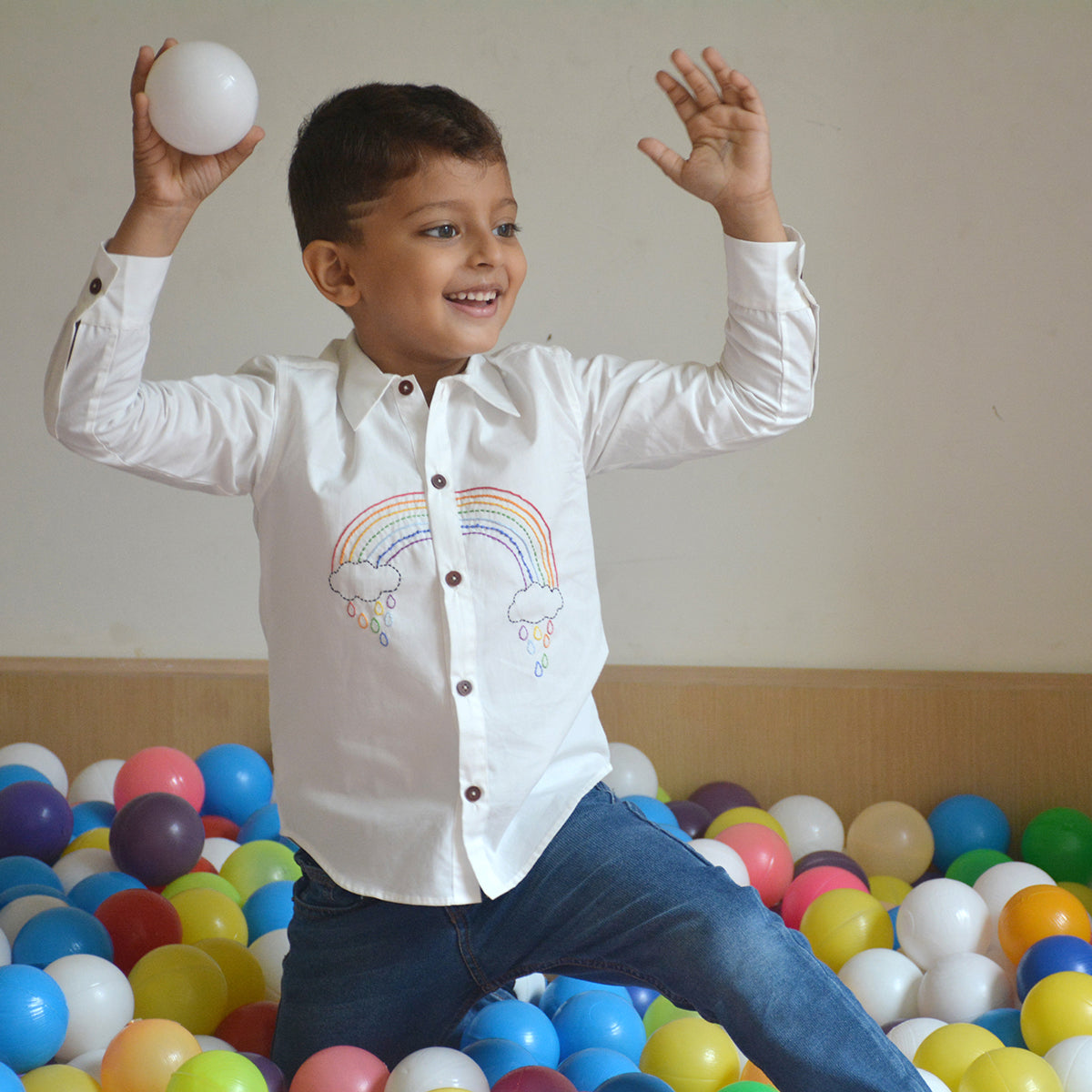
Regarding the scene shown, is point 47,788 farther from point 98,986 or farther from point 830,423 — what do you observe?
point 830,423

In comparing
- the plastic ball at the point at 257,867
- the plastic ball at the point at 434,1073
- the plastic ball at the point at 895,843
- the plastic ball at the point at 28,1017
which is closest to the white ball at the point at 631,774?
the plastic ball at the point at 895,843

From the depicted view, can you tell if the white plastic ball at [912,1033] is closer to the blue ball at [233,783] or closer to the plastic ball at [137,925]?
the plastic ball at [137,925]

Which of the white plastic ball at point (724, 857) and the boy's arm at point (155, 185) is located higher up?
the boy's arm at point (155, 185)

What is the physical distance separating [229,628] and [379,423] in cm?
90

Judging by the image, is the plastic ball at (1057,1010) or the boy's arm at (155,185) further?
the plastic ball at (1057,1010)

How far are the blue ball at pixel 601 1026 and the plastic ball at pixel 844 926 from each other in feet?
0.75

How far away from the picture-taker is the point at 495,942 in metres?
1.11

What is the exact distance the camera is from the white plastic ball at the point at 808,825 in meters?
1.73

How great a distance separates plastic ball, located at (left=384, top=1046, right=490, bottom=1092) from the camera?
105cm

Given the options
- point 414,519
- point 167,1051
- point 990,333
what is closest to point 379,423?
point 414,519

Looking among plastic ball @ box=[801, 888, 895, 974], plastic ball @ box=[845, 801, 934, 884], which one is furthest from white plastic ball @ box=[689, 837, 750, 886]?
plastic ball @ box=[845, 801, 934, 884]

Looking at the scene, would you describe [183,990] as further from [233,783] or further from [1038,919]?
[1038,919]

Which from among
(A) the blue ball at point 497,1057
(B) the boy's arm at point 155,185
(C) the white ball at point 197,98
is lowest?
(A) the blue ball at point 497,1057

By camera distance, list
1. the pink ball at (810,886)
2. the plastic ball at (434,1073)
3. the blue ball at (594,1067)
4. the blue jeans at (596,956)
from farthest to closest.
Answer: the pink ball at (810,886)
the blue ball at (594,1067)
the plastic ball at (434,1073)
the blue jeans at (596,956)
